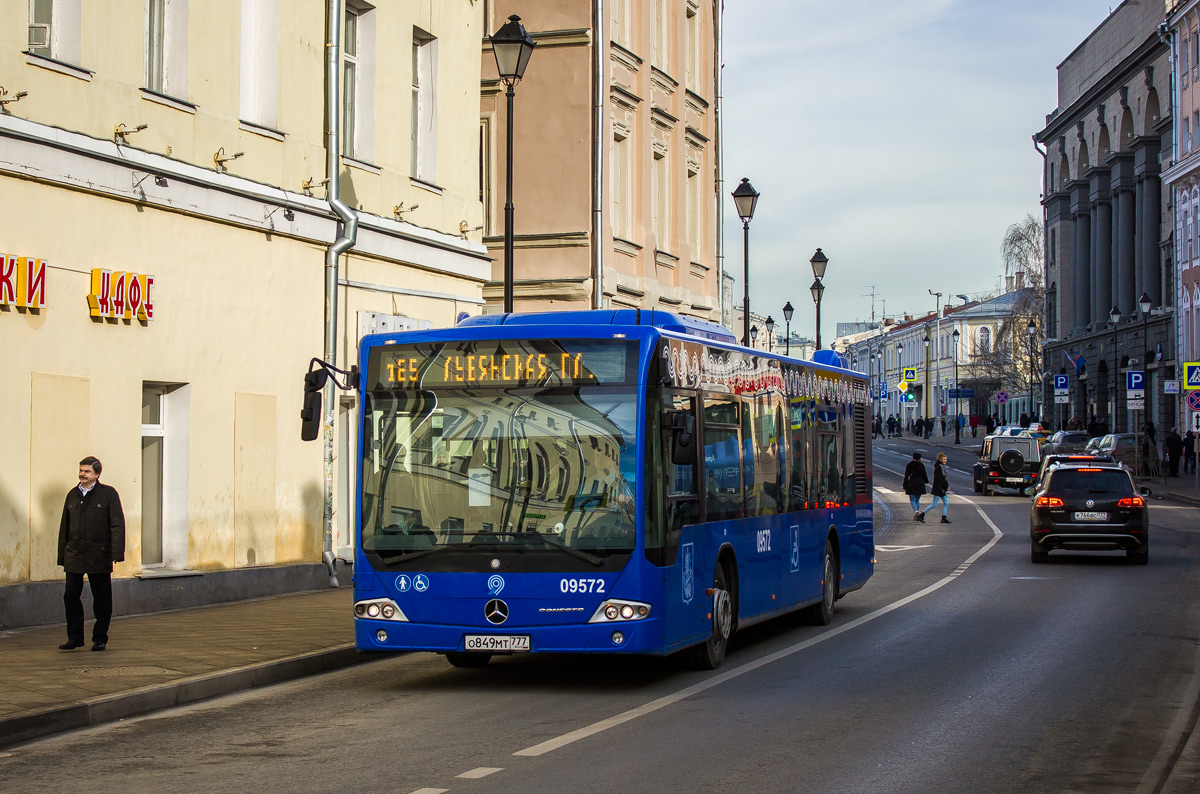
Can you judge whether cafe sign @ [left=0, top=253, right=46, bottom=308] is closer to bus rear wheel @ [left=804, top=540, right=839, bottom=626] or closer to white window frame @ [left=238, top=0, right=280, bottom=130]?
white window frame @ [left=238, top=0, right=280, bottom=130]

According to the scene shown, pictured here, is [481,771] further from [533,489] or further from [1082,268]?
[1082,268]

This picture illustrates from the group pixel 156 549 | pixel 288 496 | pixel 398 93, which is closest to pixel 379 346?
pixel 156 549

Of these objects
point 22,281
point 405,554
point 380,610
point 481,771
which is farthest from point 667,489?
point 22,281

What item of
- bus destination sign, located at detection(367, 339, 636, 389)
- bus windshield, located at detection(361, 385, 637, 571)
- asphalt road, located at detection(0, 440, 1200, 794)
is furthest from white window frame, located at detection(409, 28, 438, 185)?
bus windshield, located at detection(361, 385, 637, 571)

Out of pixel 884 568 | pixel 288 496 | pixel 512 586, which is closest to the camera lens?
pixel 512 586

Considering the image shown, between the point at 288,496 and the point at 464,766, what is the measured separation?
1141 cm

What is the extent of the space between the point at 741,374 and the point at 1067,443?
48629 mm

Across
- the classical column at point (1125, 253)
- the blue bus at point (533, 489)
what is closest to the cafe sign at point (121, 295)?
the blue bus at point (533, 489)

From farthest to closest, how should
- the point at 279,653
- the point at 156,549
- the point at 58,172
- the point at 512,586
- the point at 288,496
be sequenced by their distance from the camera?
the point at 288,496
the point at 156,549
the point at 58,172
the point at 279,653
the point at 512,586

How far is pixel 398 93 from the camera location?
891 inches

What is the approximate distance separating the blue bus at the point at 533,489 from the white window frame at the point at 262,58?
7.82 metres

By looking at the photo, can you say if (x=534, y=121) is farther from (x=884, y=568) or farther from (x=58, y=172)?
(x=58, y=172)

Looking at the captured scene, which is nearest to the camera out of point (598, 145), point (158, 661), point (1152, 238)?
point (158, 661)

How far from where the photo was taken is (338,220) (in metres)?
20.7
